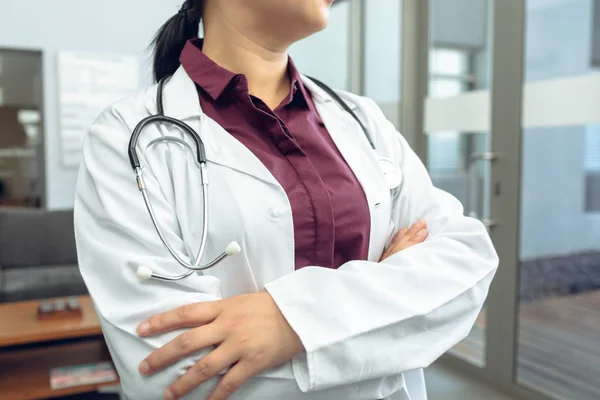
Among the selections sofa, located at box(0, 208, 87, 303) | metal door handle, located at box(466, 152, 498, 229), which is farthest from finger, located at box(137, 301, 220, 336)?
sofa, located at box(0, 208, 87, 303)

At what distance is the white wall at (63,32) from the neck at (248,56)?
3.27 m

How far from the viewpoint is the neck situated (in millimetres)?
855

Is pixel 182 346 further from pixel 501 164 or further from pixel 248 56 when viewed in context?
pixel 501 164

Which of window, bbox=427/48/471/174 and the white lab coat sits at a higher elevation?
window, bbox=427/48/471/174

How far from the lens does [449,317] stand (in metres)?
0.76

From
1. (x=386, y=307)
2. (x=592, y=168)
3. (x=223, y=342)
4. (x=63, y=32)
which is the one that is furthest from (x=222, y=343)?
(x=63, y=32)

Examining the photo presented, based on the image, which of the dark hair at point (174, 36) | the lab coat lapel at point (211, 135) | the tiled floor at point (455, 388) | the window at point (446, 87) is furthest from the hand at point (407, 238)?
the window at point (446, 87)

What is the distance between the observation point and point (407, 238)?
0.88m

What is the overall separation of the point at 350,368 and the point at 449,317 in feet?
0.58

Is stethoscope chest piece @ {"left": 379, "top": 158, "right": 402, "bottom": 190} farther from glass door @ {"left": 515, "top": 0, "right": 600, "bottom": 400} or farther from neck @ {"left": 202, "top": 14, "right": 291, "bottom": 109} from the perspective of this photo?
glass door @ {"left": 515, "top": 0, "right": 600, "bottom": 400}

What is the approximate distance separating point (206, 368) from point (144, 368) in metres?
0.08

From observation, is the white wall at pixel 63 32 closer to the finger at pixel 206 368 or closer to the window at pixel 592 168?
the window at pixel 592 168

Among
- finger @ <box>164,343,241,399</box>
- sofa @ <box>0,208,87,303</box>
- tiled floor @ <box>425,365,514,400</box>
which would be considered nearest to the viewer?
finger @ <box>164,343,241,399</box>

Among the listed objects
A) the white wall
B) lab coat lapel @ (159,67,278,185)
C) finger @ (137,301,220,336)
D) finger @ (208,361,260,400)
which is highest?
the white wall
